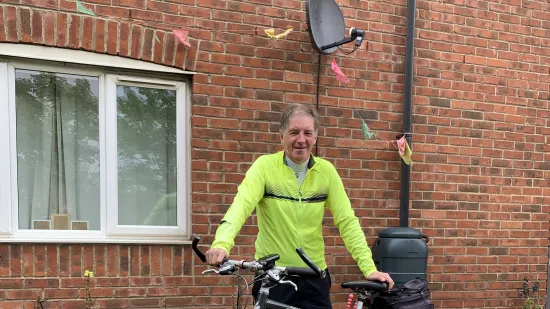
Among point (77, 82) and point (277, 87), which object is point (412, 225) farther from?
point (77, 82)

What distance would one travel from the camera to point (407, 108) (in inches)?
144

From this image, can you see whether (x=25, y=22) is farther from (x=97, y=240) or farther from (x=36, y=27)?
(x=97, y=240)

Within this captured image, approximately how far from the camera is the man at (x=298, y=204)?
2219 mm

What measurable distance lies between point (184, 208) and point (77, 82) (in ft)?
4.20

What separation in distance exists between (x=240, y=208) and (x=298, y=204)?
37 cm

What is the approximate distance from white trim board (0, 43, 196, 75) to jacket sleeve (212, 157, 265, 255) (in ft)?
4.57

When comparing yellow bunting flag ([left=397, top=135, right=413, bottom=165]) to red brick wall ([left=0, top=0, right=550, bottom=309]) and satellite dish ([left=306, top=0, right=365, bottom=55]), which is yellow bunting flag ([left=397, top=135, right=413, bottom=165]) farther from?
satellite dish ([left=306, top=0, right=365, bottom=55])

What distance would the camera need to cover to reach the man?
2.22 meters

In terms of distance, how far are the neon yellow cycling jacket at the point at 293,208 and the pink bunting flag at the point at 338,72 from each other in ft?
4.16

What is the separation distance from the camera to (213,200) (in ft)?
Answer: 10.9

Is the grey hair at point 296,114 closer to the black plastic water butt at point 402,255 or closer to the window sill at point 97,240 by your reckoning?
the black plastic water butt at point 402,255

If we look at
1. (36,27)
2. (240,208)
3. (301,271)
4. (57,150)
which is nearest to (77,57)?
(36,27)

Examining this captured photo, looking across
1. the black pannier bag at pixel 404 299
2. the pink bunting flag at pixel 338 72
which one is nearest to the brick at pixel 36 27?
the pink bunting flag at pixel 338 72

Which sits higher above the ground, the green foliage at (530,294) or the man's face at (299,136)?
the man's face at (299,136)
